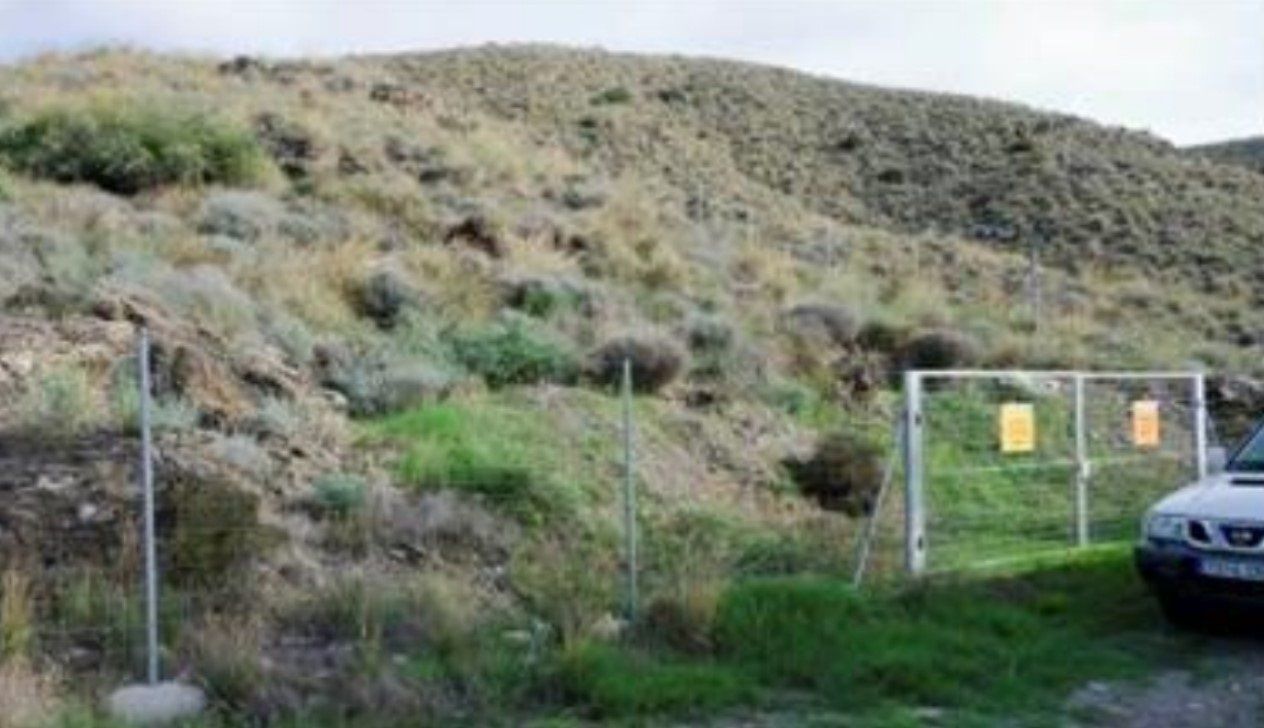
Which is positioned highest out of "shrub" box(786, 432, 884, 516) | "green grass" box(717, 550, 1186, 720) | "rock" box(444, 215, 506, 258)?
"rock" box(444, 215, 506, 258)

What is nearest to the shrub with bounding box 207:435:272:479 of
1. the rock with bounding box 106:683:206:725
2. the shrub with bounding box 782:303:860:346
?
the rock with bounding box 106:683:206:725

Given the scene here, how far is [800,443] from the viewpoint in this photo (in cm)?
1995

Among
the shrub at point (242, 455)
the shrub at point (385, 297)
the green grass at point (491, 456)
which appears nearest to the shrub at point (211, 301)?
the shrub at point (385, 297)

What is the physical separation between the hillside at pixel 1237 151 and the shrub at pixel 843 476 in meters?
45.8

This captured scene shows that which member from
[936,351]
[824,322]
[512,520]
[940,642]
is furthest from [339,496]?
[936,351]

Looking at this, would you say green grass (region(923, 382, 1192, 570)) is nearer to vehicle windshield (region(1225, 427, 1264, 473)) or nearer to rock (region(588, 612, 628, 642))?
vehicle windshield (region(1225, 427, 1264, 473))

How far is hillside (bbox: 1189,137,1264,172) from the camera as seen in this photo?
6255cm

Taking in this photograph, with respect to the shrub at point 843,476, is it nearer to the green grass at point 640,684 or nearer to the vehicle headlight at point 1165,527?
the vehicle headlight at point 1165,527

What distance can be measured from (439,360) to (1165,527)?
9.24 meters

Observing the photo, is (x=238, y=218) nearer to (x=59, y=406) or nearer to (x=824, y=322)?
(x=824, y=322)

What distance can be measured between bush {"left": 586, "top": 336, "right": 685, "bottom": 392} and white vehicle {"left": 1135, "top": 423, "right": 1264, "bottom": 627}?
28.9ft

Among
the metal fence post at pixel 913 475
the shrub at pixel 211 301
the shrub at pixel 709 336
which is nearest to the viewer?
the metal fence post at pixel 913 475

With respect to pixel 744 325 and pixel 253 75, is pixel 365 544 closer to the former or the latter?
pixel 744 325

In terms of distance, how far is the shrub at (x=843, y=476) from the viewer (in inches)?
712
